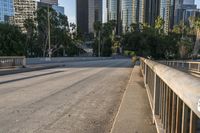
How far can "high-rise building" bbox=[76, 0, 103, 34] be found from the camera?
14538cm

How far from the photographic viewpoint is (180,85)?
2.16 metres

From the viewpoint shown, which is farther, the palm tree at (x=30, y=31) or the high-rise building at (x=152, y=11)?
the high-rise building at (x=152, y=11)

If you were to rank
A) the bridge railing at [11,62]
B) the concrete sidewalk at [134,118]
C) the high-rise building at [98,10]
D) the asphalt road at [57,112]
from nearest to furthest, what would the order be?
the concrete sidewalk at [134,118], the asphalt road at [57,112], the bridge railing at [11,62], the high-rise building at [98,10]

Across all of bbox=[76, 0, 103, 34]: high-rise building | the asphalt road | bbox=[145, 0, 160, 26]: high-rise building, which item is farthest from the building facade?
the asphalt road

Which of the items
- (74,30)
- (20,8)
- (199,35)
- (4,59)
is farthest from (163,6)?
(4,59)

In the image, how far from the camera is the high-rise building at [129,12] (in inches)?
4483

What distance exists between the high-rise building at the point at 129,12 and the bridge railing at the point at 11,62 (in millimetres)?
90629

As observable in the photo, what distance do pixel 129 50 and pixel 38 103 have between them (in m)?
68.6

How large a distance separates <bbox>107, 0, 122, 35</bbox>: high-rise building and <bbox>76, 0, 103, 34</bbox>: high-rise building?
1454cm

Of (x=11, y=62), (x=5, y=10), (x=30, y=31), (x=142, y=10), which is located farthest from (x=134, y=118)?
(x=142, y=10)

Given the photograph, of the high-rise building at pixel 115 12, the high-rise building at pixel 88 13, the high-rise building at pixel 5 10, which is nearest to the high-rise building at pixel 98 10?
the high-rise building at pixel 88 13

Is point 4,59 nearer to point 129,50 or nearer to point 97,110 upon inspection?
point 97,110

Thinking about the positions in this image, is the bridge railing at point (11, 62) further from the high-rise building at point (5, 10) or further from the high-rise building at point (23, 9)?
the high-rise building at point (5, 10)

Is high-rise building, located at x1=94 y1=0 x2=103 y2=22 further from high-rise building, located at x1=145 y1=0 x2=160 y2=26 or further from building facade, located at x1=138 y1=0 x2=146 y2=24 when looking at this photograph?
high-rise building, located at x1=145 y1=0 x2=160 y2=26
